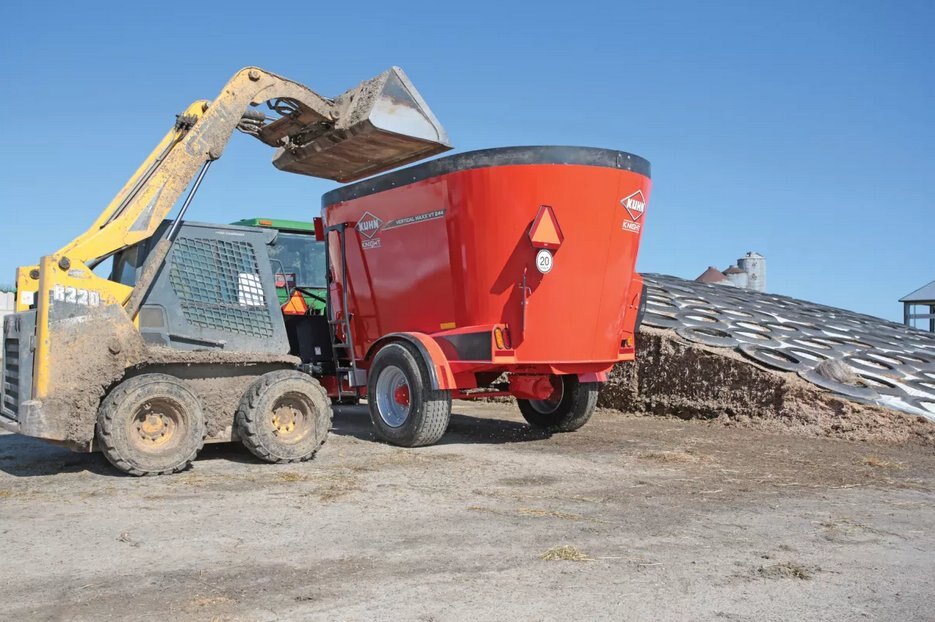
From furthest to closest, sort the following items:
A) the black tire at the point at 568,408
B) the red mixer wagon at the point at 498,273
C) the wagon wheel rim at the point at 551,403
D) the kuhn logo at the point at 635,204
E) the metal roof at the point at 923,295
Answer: the metal roof at the point at 923,295 < the wagon wheel rim at the point at 551,403 < the black tire at the point at 568,408 < the kuhn logo at the point at 635,204 < the red mixer wagon at the point at 498,273

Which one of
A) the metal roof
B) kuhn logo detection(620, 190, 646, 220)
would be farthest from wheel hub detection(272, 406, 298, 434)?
the metal roof

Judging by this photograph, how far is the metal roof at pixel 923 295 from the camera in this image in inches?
1015

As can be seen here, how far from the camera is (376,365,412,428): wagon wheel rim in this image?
8352mm

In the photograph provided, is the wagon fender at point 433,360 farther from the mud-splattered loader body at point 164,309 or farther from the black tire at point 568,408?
the black tire at point 568,408

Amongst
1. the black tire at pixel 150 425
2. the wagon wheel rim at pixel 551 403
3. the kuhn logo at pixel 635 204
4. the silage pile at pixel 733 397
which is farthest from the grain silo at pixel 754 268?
the black tire at pixel 150 425

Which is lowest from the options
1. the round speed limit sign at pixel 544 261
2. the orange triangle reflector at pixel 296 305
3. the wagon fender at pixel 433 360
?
the wagon fender at pixel 433 360

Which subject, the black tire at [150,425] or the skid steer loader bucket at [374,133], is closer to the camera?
the black tire at [150,425]

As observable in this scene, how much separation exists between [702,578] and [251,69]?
6019mm

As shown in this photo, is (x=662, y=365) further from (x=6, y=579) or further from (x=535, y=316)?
(x=6, y=579)

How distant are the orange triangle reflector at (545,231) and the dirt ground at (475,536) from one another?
203 centimetres

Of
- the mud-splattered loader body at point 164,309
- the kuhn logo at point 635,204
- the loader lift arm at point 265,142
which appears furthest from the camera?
the kuhn logo at point 635,204

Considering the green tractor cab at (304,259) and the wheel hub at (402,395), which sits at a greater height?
the green tractor cab at (304,259)

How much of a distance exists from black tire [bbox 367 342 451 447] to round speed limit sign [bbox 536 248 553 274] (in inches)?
58.2

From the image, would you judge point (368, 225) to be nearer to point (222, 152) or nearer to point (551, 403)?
point (222, 152)
